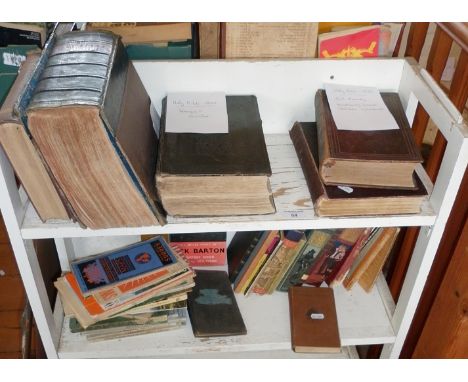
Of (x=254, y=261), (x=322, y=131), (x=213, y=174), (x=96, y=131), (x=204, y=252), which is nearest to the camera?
(x=96, y=131)

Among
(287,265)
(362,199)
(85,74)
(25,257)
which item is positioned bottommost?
(287,265)

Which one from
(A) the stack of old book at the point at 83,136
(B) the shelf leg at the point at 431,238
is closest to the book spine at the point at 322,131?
(B) the shelf leg at the point at 431,238

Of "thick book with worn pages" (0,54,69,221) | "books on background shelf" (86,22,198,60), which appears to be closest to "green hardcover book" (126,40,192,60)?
"books on background shelf" (86,22,198,60)

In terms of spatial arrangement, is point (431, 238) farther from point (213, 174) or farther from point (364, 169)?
point (213, 174)

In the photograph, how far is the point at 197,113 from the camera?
1096 mm

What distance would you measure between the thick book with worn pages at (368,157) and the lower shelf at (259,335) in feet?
1.38

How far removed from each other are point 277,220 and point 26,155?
45 cm

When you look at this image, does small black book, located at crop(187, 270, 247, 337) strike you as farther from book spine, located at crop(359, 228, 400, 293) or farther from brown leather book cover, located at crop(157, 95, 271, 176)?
brown leather book cover, located at crop(157, 95, 271, 176)

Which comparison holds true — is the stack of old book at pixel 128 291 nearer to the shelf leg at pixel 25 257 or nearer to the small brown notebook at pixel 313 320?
the shelf leg at pixel 25 257

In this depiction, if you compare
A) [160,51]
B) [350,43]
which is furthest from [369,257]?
[160,51]

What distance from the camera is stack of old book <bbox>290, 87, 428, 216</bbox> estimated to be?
99cm

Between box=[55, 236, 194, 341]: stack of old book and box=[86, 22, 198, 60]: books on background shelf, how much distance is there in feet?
1.38

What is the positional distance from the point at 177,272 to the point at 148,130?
333mm

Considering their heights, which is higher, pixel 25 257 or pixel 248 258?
pixel 25 257
